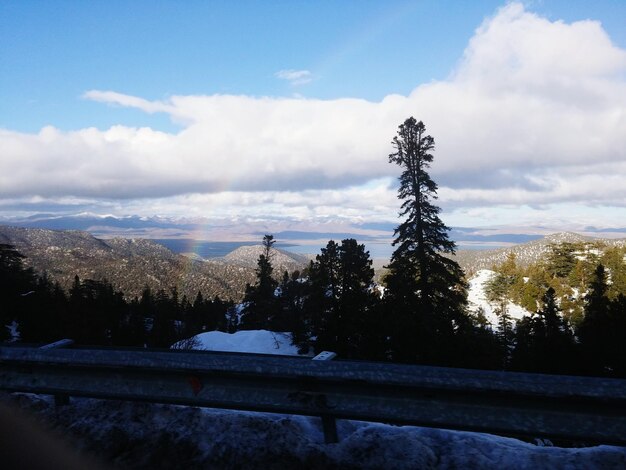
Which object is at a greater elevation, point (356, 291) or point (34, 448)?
point (34, 448)

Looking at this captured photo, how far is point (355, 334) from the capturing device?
27.5m

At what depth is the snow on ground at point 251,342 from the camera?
33.7 metres

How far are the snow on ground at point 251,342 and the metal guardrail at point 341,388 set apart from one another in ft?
97.6

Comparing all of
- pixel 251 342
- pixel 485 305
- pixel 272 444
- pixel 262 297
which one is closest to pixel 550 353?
pixel 251 342

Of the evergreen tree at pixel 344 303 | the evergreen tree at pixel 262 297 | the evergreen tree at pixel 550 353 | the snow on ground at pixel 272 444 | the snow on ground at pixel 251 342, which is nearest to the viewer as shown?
the snow on ground at pixel 272 444

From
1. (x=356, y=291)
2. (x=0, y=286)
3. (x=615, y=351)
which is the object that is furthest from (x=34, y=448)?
(x=0, y=286)

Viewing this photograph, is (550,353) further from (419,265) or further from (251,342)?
(251,342)

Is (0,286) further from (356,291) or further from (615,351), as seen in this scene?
(615,351)

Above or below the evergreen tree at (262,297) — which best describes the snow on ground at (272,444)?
above

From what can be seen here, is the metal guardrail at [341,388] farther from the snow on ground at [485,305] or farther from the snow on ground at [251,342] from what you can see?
the snow on ground at [485,305]

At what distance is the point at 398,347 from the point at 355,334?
5.98m

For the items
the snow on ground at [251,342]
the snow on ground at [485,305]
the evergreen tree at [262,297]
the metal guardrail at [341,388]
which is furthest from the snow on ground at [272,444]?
the snow on ground at [485,305]

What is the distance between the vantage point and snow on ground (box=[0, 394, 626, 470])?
10.5ft

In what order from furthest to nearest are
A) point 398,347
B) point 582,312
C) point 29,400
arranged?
point 582,312
point 398,347
point 29,400
